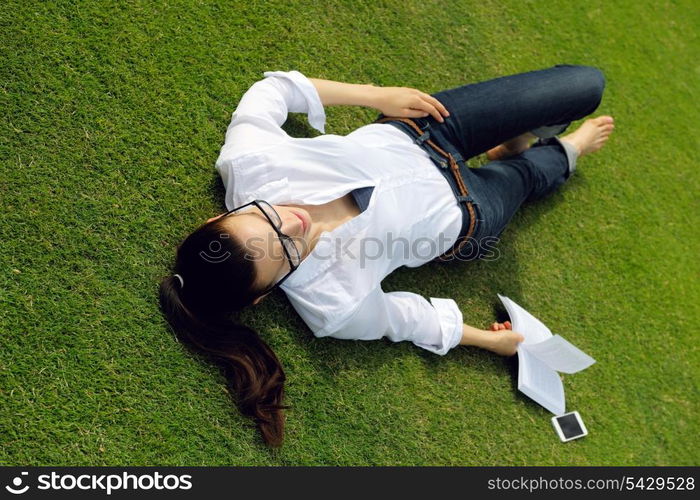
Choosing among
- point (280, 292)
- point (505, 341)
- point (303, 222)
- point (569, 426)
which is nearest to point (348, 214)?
point (303, 222)

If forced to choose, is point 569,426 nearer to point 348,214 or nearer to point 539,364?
point 539,364

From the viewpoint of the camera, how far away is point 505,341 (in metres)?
2.54

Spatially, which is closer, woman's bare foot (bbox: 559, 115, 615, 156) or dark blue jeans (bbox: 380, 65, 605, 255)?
dark blue jeans (bbox: 380, 65, 605, 255)

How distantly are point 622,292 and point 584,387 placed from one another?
604 mm

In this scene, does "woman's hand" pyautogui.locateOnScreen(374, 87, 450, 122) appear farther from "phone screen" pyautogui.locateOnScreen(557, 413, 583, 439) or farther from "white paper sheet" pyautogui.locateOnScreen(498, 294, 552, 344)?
"phone screen" pyautogui.locateOnScreen(557, 413, 583, 439)

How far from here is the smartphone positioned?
2607 millimetres

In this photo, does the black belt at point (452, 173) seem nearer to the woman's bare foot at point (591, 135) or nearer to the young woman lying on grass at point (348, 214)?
the young woman lying on grass at point (348, 214)

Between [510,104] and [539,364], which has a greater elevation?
[510,104]

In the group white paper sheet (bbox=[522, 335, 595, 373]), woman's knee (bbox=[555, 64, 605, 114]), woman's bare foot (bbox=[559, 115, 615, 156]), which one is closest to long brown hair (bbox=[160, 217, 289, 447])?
white paper sheet (bbox=[522, 335, 595, 373])

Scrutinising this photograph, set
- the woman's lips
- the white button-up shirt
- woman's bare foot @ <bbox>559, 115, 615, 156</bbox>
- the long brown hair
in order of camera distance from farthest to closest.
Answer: woman's bare foot @ <bbox>559, 115, 615, 156</bbox>
the white button-up shirt
the woman's lips
the long brown hair

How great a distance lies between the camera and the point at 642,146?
3.40m

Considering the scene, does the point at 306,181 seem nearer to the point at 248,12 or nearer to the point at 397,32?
the point at 248,12

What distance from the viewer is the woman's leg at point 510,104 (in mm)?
2424

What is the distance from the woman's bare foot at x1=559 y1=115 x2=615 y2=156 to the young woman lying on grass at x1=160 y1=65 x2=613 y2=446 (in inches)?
14.7
